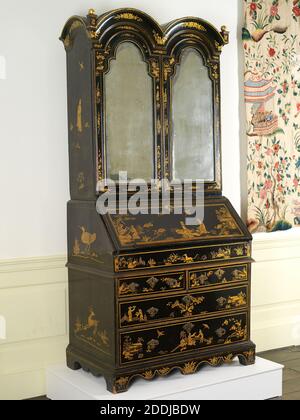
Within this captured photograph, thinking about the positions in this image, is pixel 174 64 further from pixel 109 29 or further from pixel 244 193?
pixel 244 193

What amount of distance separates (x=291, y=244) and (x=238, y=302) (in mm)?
1163

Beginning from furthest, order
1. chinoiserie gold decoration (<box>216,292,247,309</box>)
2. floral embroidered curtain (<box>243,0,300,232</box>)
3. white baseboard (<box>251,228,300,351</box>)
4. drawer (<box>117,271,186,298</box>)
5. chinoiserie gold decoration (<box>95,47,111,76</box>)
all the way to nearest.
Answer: white baseboard (<box>251,228,300,351</box>) → floral embroidered curtain (<box>243,0,300,232</box>) → chinoiserie gold decoration (<box>216,292,247,309</box>) → chinoiserie gold decoration (<box>95,47,111,76</box>) → drawer (<box>117,271,186,298</box>)

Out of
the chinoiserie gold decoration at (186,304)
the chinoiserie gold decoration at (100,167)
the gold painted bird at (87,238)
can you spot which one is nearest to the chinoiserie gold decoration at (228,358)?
the chinoiserie gold decoration at (186,304)

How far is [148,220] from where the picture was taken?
346 centimetres

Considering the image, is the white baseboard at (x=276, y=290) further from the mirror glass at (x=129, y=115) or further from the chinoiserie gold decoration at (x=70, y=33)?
the chinoiserie gold decoration at (x=70, y=33)

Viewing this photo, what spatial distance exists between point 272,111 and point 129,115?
4.48ft

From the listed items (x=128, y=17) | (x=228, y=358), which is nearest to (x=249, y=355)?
(x=228, y=358)

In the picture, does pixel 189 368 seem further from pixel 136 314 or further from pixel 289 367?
pixel 289 367

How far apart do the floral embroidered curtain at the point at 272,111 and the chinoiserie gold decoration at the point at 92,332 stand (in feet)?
4.78

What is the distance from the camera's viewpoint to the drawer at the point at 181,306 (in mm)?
3305

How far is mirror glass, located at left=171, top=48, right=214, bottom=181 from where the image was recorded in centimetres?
367

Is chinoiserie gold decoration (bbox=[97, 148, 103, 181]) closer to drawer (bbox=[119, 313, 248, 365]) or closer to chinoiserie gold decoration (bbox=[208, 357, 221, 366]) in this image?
drawer (bbox=[119, 313, 248, 365])

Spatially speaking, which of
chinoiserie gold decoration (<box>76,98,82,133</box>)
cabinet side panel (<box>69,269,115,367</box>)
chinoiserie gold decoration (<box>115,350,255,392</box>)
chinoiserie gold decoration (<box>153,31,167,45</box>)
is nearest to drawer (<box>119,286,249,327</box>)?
cabinet side panel (<box>69,269,115,367</box>)

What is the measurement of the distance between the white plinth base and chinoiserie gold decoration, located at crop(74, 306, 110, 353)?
0.21 m
